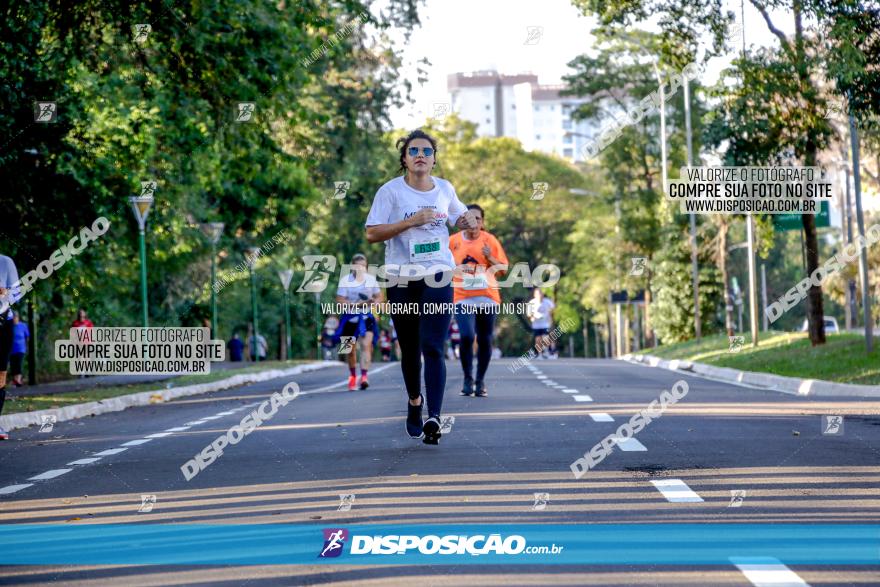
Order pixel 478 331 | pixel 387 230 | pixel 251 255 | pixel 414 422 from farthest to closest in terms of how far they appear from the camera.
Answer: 1. pixel 251 255
2. pixel 478 331
3. pixel 414 422
4. pixel 387 230

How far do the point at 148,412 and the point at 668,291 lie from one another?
125 ft

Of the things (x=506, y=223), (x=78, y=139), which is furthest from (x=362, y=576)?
(x=506, y=223)

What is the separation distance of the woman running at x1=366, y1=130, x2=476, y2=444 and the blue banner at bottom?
369 cm

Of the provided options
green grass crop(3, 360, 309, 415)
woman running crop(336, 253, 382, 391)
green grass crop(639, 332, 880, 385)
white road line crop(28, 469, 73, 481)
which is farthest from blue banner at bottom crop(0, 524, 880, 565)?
green grass crop(639, 332, 880, 385)

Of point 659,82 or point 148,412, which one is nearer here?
point 148,412

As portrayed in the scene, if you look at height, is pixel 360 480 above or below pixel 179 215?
below

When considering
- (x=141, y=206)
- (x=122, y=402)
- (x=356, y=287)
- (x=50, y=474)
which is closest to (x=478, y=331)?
(x=356, y=287)

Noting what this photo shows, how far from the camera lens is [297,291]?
70.1 m

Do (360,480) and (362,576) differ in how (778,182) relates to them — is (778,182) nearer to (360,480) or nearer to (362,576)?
(360,480)

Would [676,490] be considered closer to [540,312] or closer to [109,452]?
[109,452]

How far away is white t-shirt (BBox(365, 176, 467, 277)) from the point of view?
10.8 metres

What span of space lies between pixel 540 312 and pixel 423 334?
2365 centimetres

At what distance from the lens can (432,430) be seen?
11.1 meters

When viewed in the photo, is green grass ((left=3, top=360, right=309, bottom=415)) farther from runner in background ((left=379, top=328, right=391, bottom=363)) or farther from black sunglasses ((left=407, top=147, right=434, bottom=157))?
runner in background ((left=379, top=328, right=391, bottom=363))
